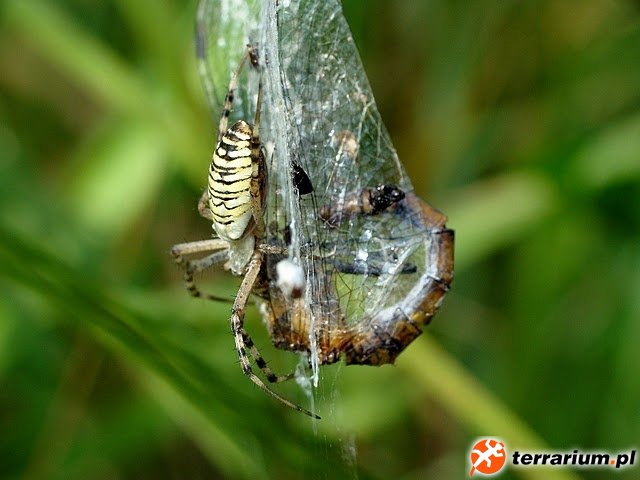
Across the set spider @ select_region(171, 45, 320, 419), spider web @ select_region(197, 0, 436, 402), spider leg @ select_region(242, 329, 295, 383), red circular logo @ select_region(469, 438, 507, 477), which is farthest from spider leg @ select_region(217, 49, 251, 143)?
red circular logo @ select_region(469, 438, 507, 477)

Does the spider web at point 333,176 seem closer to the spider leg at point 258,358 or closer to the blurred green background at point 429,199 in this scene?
the spider leg at point 258,358

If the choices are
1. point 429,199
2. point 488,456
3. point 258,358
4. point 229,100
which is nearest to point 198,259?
point 258,358

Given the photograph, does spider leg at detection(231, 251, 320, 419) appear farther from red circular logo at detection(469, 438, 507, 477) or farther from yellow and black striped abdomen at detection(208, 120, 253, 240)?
red circular logo at detection(469, 438, 507, 477)

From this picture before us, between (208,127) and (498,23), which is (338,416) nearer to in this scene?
(208,127)

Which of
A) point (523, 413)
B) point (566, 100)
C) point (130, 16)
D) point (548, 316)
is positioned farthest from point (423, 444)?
point (130, 16)

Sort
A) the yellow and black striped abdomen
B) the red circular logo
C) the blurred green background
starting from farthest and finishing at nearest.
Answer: the blurred green background < the red circular logo < the yellow and black striped abdomen

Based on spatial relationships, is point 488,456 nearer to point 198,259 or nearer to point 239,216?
point 198,259

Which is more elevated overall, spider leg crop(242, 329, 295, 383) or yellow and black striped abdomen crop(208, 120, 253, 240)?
yellow and black striped abdomen crop(208, 120, 253, 240)
